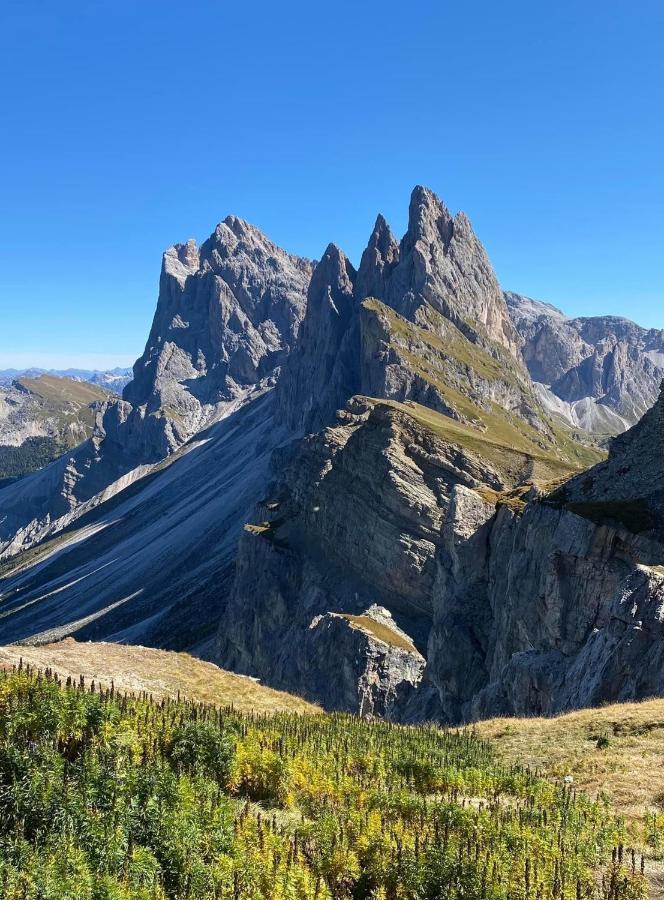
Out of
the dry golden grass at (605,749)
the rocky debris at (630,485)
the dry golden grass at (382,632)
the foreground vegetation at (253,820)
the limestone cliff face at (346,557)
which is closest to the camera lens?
the foreground vegetation at (253,820)

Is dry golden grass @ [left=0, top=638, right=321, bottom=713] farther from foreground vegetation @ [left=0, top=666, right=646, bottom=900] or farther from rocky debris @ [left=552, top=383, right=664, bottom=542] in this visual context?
rocky debris @ [left=552, top=383, right=664, bottom=542]

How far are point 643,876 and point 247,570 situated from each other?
115 metres

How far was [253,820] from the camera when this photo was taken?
69.1 ft

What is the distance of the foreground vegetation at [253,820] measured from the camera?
16578 mm

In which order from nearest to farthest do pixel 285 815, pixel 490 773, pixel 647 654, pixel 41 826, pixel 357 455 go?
1. pixel 41 826
2. pixel 285 815
3. pixel 490 773
4. pixel 647 654
5. pixel 357 455

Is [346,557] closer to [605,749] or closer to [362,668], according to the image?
[362,668]

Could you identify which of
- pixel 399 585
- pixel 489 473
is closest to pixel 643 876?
pixel 399 585

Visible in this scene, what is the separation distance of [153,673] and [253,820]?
1765 centimetres

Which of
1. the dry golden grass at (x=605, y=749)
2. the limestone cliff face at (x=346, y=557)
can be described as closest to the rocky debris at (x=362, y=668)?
the limestone cliff face at (x=346, y=557)

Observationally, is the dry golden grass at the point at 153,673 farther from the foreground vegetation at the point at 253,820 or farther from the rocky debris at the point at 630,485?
the rocky debris at the point at 630,485

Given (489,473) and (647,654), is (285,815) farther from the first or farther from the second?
(489,473)

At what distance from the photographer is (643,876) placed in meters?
17.3

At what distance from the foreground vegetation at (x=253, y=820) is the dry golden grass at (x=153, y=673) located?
263 inches

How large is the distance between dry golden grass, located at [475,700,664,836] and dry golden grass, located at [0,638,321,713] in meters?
12.1
